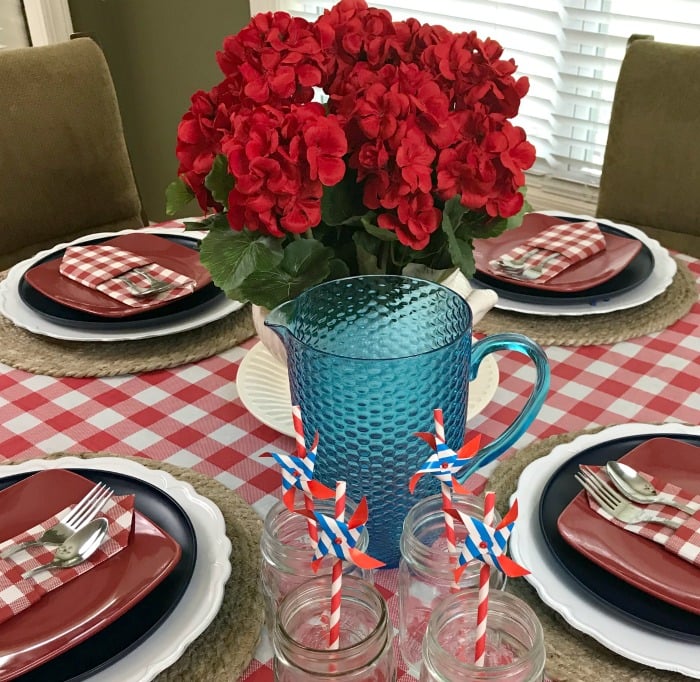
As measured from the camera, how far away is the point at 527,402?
27.4 inches

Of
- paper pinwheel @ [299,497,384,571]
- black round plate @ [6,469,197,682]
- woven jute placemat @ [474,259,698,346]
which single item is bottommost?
woven jute placemat @ [474,259,698,346]

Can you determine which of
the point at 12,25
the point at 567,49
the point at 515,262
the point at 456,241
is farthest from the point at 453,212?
the point at 12,25

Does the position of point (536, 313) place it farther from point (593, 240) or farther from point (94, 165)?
point (94, 165)

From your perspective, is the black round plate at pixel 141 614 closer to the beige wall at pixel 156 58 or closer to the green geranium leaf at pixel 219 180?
the green geranium leaf at pixel 219 180

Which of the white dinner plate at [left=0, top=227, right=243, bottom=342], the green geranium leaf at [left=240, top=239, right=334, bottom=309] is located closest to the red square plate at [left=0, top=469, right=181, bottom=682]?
the green geranium leaf at [left=240, top=239, right=334, bottom=309]

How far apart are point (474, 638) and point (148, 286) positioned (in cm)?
76

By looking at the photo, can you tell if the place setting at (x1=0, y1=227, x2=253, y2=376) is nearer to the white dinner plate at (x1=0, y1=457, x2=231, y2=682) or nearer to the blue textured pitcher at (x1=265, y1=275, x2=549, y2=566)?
the white dinner plate at (x1=0, y1=457, x2=231, y2=682)

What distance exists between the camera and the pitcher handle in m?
0.69

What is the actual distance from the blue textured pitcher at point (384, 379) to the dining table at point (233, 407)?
0.48ft

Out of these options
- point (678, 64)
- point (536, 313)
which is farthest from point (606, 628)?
point (678, 64)

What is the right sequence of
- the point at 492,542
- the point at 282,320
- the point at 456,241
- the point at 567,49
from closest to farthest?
the point at 492,542, the point at 282,320, the point at 456,241, the point at 567,49

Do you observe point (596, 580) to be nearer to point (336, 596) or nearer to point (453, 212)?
point (336, 596)

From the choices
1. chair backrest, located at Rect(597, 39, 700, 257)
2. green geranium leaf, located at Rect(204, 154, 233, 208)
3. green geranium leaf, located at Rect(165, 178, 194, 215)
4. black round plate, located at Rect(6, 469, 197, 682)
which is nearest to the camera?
black round plate, located at Rect(6, 469, 197, 682)

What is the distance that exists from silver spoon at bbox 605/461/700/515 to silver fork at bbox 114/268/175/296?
643 mm
